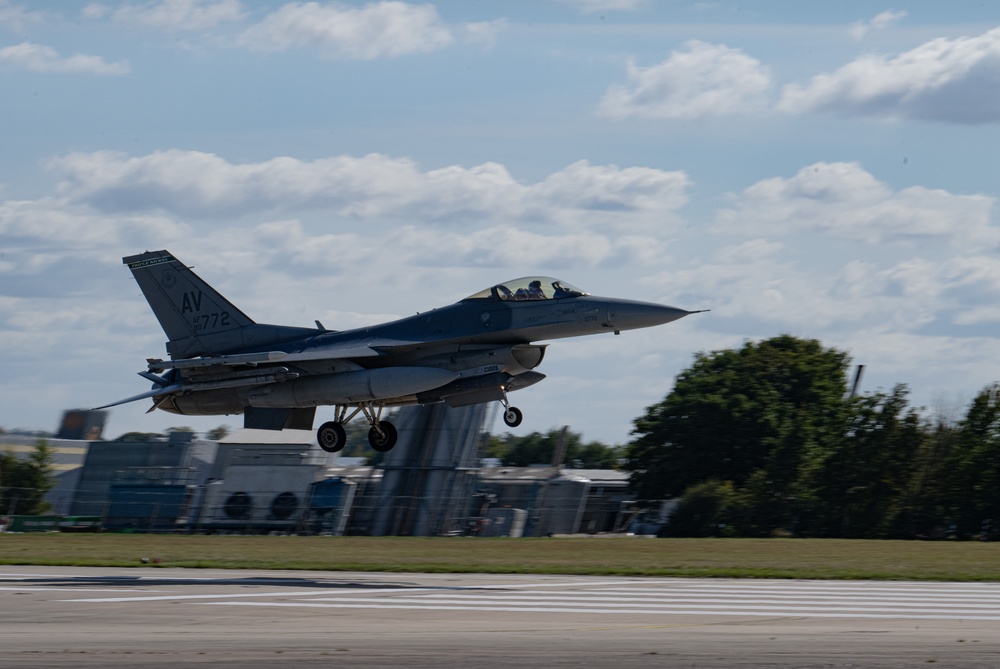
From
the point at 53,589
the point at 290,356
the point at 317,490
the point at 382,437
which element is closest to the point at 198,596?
the point at 53,589

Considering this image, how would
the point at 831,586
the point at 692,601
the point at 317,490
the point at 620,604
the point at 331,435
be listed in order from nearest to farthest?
1. the point at 620,604
2. the point at 692,601
3. the point at 831,586
4. the point at 331,435
5. the point at 317,490

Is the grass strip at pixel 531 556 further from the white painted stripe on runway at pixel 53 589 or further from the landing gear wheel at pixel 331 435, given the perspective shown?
the white painted stripe on runway at pixel 53 589

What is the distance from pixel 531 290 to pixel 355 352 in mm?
4147

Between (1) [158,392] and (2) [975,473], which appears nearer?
(1) [158,392]

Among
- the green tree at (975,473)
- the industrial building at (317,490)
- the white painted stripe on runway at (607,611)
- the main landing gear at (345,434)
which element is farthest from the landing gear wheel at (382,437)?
the green tree at (975,473)

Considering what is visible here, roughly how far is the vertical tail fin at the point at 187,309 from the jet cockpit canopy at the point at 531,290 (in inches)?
256

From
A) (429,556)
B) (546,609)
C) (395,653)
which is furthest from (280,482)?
(395,653)

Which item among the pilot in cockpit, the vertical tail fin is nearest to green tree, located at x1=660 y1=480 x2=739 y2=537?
the vertical tail fin

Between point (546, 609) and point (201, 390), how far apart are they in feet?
39.5

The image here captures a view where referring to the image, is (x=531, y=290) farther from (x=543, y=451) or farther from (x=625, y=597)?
(x=543, y=451)

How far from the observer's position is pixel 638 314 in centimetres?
2372

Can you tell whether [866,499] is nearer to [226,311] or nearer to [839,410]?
[839,410]

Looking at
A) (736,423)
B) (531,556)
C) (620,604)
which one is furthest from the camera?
(736,423)

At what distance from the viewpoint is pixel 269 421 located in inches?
1080
